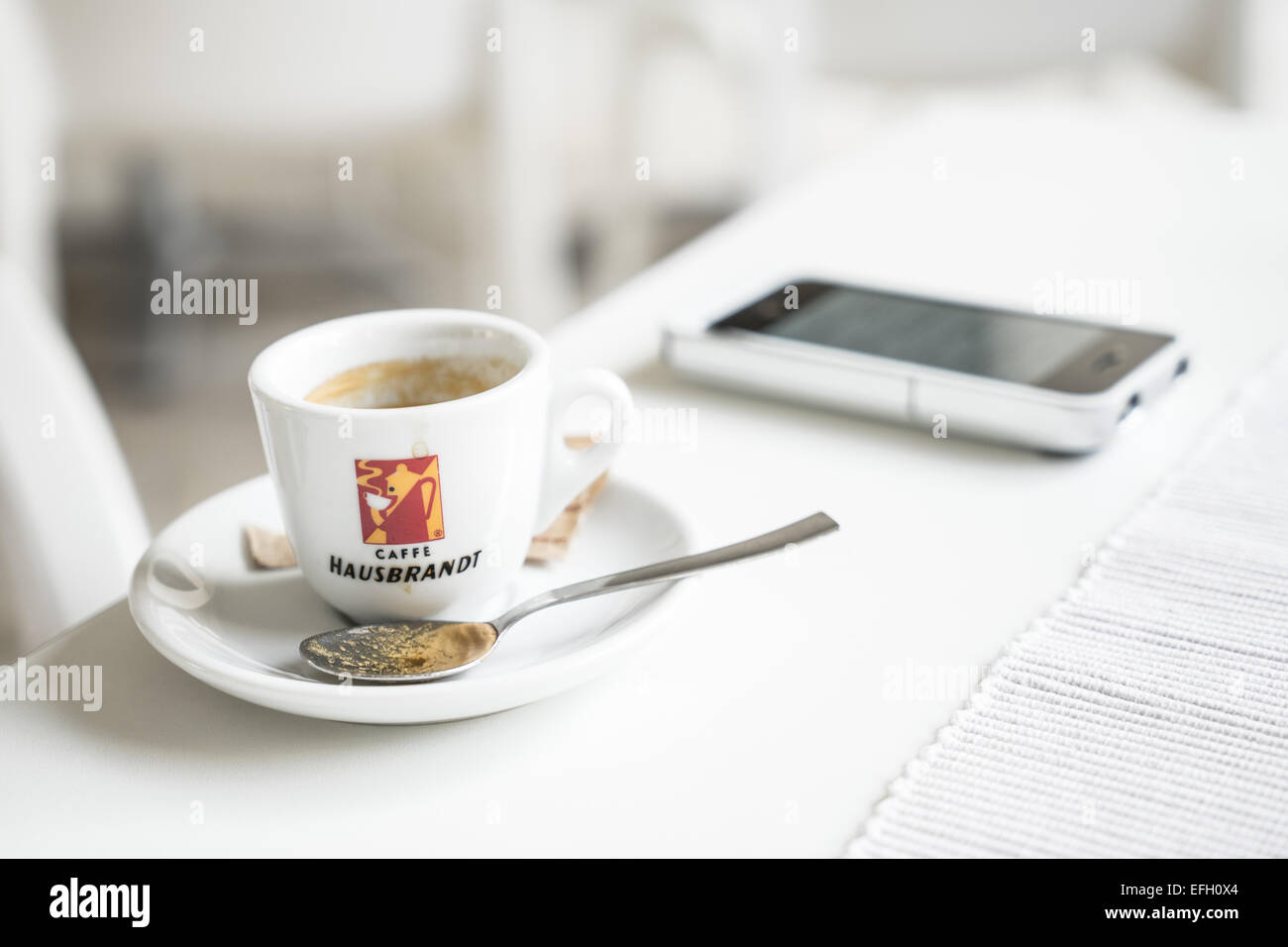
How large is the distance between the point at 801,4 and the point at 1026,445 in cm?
224

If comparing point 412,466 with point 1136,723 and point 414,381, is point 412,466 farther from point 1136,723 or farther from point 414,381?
point 1136,723

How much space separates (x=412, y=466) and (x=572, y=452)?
0.09m

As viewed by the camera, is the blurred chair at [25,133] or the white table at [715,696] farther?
the blurred chair at [25,133]

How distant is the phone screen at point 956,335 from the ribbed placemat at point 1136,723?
0.11 metres

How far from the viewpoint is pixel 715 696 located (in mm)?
417

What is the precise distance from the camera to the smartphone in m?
0.58

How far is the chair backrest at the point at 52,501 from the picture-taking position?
24.3 inches
